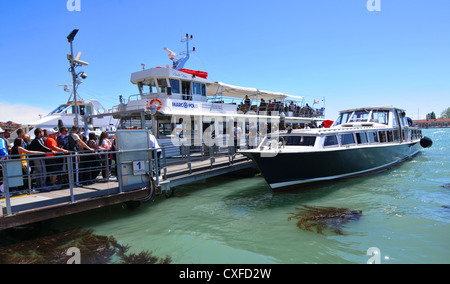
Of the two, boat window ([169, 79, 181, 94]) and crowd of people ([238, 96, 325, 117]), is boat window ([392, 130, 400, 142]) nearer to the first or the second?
crowd of people ([238, 96, 325, 117])

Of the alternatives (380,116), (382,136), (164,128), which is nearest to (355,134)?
(382,136)

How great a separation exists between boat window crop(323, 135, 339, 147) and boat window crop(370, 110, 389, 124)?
5.86 metres

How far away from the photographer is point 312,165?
1005 centimetres

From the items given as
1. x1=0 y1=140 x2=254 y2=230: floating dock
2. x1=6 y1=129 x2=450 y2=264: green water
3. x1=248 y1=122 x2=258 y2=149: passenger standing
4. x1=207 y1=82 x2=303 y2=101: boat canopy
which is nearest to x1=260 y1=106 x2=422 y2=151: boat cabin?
x1=6 y1=129 x2=450 y2=264: green water

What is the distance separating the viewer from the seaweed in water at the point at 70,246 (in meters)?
5.06

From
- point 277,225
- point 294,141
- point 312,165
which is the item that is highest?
point 294,141

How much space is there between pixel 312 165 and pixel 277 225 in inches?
161

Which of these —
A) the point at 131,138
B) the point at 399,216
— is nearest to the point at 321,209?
the point at 399,216

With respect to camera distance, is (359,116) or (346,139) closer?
(346,139)

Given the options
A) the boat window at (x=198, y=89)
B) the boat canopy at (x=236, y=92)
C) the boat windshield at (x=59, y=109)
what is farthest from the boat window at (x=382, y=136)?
the boat windshield at (x=59, y=109)

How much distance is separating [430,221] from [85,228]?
8.83 meters

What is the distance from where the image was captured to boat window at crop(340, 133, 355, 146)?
11384 millimetres

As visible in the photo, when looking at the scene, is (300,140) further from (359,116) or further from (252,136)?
(359,116)
